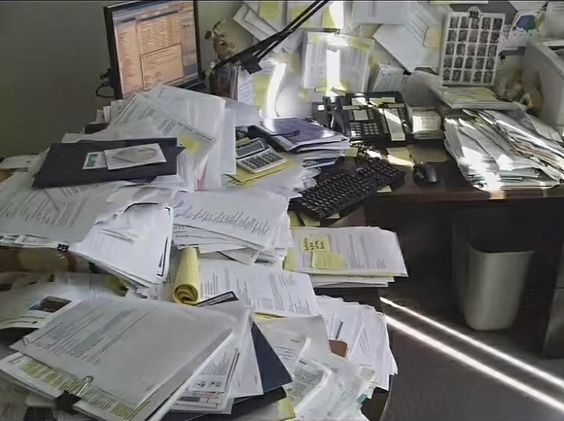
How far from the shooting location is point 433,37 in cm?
235

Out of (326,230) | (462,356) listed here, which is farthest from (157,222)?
(462,356)

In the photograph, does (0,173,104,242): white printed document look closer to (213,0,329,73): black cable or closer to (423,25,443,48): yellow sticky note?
(213,0,329,73): black cable

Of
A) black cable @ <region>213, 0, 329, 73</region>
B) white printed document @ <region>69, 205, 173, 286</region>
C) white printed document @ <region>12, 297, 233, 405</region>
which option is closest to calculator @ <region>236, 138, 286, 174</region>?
black cable @ <region>213, 0, 329, 73</region>

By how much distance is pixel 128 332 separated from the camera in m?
1.18

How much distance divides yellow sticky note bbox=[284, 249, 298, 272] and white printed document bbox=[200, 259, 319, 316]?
4 cm

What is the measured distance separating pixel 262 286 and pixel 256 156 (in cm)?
61

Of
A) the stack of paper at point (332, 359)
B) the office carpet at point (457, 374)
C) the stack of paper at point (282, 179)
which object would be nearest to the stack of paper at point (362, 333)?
the stack of paper at point (332, 359)

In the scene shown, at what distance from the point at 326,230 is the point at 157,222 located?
1.47 feet

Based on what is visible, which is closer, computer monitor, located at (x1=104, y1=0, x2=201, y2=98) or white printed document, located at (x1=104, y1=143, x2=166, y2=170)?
white printed document, located at (x1=104, y1=143, x2=166, y2=170)

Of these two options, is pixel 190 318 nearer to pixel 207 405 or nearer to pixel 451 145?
pixel 207 405

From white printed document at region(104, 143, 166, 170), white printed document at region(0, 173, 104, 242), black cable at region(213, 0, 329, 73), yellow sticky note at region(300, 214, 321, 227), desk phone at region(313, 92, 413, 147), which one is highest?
black cable at region(213, 0, 329, 73)

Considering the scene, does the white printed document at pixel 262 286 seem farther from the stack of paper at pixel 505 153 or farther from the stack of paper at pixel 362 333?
the stack of paper at pixel 505 153

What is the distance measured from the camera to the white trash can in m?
2.42

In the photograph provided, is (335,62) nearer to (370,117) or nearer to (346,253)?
(370,117)
